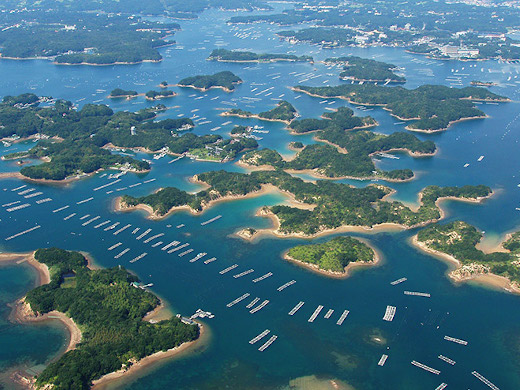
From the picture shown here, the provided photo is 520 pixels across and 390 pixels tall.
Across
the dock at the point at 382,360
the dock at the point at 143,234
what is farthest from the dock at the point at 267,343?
the dock at the point at 143,234

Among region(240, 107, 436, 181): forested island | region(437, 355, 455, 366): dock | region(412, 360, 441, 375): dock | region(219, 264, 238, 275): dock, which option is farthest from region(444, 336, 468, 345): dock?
region(240, 107, 436, 181): forested island

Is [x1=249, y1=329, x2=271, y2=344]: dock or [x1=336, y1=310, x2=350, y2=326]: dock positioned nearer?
[x1=249, y1=329, x2=271, y2=344]: dock

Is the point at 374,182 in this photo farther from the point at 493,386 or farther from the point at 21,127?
the point at 21,127

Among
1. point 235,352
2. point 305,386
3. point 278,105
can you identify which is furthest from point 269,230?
point 278,105

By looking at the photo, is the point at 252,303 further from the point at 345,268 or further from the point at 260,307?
the point at 345,268

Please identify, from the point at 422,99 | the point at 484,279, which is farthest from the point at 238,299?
the point at 422,99

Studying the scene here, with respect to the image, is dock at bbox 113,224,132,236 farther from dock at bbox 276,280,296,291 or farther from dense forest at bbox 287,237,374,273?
dock at bbox 276,280,296,291
